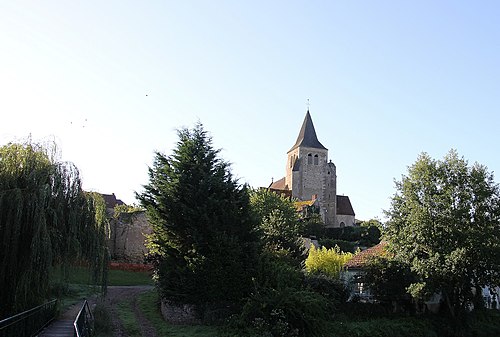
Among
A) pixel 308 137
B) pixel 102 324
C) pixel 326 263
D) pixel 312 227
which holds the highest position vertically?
pixel 308 137

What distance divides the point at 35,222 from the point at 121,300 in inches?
390

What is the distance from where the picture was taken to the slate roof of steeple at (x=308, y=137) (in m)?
91.4

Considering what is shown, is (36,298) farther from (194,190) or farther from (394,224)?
(394,224)

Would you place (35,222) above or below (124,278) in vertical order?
above

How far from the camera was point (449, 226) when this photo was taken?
23.5 meters

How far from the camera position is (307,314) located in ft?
59.0

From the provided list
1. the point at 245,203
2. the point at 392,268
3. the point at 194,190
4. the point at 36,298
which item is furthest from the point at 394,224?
the point at 36,298

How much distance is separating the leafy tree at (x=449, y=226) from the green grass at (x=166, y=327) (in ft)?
36.2

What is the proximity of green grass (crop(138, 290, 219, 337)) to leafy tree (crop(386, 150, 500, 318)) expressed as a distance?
36.2 feet

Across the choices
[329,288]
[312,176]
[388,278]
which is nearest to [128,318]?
[329,288]

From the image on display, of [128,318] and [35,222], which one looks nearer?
→ [35,222]

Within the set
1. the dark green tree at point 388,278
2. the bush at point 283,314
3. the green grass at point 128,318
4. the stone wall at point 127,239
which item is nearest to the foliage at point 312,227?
the stone wall at point 127,239

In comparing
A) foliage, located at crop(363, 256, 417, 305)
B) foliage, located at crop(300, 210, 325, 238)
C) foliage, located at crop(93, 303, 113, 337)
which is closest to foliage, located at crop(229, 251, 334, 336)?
foliage, located at crop(93, 303, 113, 337)

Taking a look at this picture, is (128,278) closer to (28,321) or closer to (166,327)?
(166,327)
